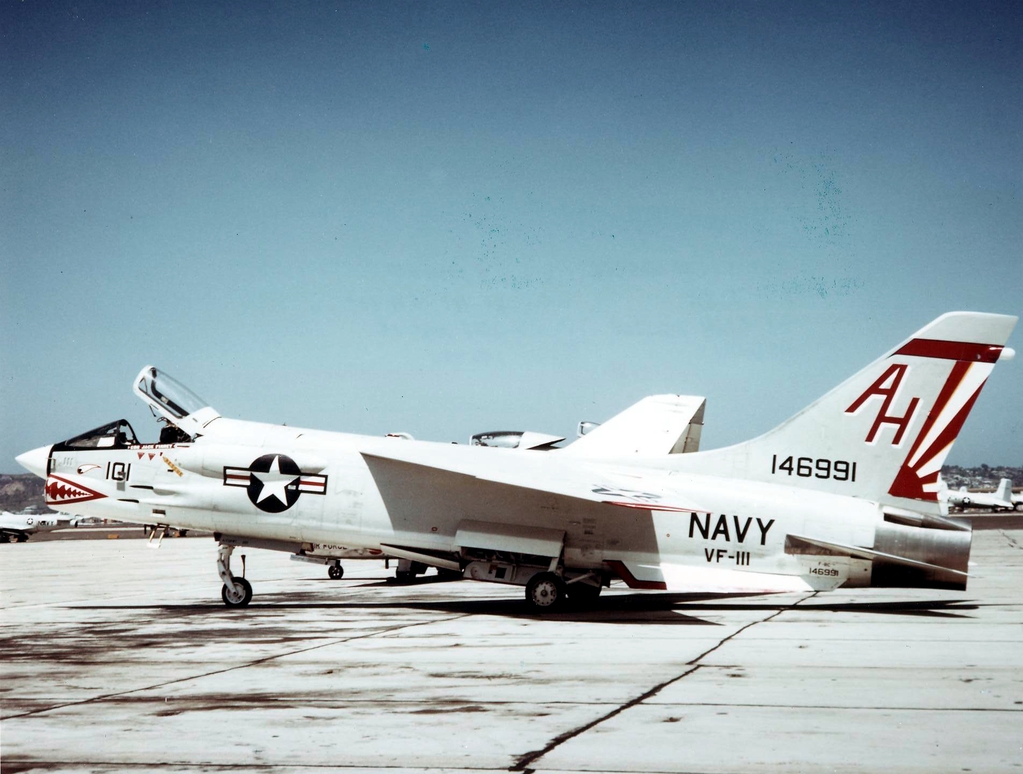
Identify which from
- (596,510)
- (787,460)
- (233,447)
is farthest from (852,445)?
(233,447)

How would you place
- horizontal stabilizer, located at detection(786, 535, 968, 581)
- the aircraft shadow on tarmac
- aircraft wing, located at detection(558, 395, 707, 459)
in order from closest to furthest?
horizontal stabilizer, located at detection(786, 535, 968, 581), the aircraft shadow on tarmac, aircraft wing, located at detection(558, 395, 707, 459)

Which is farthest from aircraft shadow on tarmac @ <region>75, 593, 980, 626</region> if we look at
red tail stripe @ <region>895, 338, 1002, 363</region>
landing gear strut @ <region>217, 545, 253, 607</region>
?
red tail stripe @ <region>895, 338, 1002, 363</region>

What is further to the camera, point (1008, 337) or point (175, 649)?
point (1008, 337)

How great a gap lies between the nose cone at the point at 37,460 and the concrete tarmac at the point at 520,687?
2.48 m

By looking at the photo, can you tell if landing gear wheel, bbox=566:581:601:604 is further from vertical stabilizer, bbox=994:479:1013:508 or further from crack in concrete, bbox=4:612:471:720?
vertical stabilizer, bbox=994:479:1013:508

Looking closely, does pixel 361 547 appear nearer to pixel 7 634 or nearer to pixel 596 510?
pixel 596 510

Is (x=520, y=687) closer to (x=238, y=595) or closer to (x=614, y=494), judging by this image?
(x=614, y=494)

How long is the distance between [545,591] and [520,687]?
652 centimetres

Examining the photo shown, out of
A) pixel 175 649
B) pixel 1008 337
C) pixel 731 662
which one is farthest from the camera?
pixel 1008 337

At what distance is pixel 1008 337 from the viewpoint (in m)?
14.2

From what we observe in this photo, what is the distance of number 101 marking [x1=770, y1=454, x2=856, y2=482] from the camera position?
1456cm

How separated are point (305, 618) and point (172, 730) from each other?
7850 mm

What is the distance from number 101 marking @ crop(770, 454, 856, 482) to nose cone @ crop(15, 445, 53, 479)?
12.6 meters

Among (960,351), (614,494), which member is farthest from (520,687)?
(960,351)
